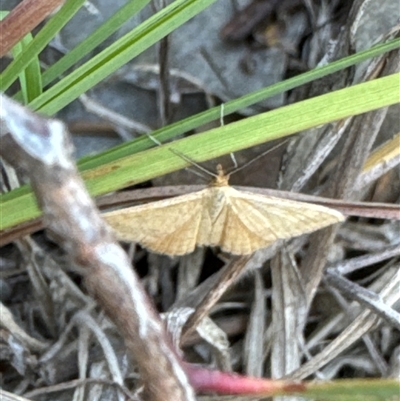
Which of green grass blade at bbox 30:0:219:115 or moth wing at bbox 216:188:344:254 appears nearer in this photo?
green grass blade at bbox 30:0:219:115

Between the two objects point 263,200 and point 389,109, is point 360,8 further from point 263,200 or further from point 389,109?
point 263,200

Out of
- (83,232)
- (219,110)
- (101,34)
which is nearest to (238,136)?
(219,110)

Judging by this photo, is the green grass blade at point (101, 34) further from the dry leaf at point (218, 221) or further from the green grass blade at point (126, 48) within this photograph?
the dry leaf at point (218, 221)

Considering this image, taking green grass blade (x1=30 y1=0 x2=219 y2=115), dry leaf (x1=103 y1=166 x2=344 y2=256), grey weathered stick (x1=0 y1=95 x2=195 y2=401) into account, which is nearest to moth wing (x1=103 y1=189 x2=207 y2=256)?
dry leaf (x1=103 y1=166 x2=344 y2=256)

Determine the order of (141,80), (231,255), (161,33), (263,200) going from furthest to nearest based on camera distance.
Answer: (141,80), (231,255), (263,200), (161,33)

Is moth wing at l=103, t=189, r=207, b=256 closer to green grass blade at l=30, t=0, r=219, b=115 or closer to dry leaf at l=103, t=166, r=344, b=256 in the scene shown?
dry leaf at l=103, t=166, r=344, b=256

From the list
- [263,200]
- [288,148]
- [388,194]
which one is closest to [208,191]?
[263,200]

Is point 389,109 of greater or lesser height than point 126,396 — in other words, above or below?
above
